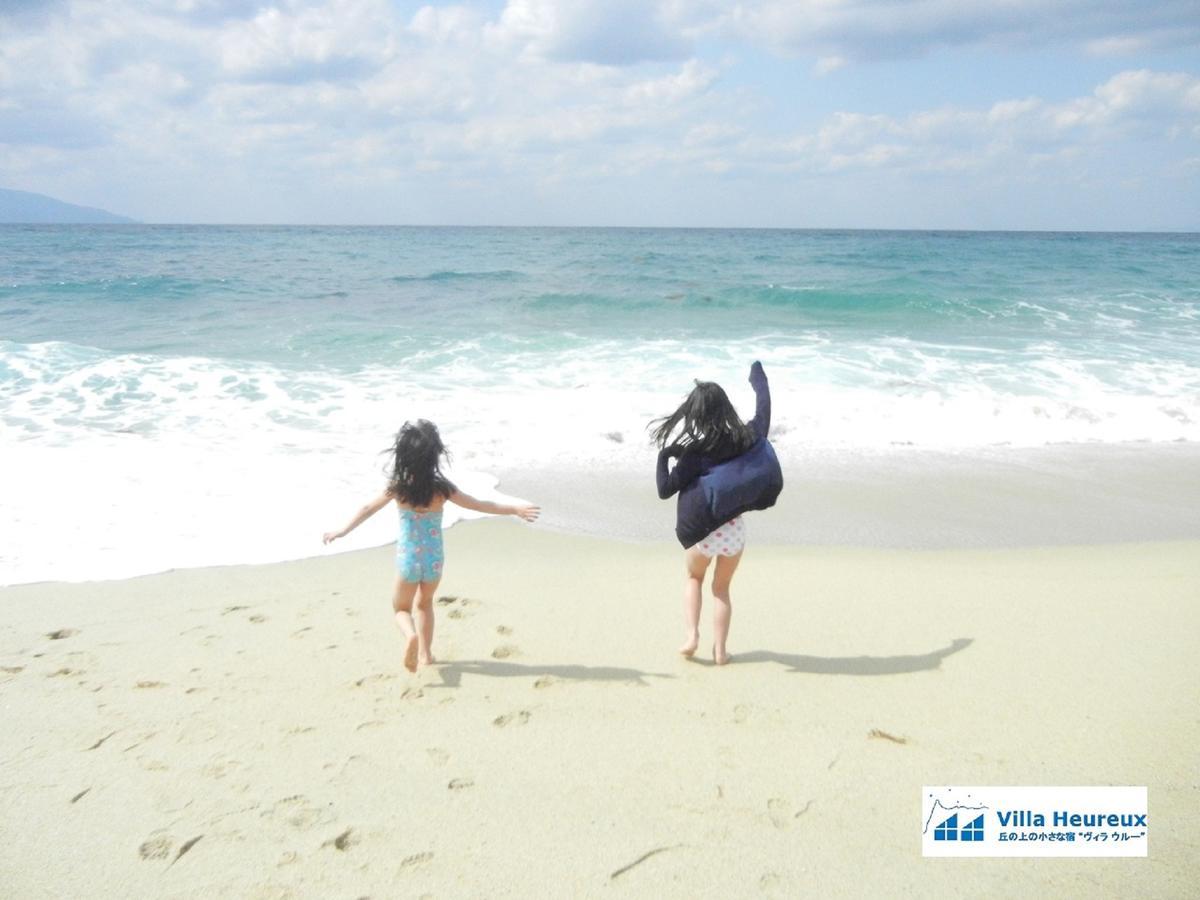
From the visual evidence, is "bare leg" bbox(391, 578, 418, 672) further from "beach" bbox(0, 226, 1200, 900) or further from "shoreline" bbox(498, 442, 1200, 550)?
"shoreline" bbox(498, 442, 1200, 550)

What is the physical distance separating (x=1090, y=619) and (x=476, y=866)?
3.33 metres

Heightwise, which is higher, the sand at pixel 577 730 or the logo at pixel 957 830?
the logo at pixel 957 830

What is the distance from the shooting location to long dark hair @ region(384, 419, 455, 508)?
3740 millimetres

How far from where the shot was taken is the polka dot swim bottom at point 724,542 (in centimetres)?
389

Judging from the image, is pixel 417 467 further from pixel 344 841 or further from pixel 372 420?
pixel 372 420

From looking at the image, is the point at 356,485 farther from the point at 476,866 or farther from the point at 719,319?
the point at 719,319

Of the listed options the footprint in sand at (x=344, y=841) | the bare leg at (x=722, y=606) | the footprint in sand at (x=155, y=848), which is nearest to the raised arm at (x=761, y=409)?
the bare leg at (x=722, y=606)

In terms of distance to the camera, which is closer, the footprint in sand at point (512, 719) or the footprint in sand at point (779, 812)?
the footprint in sand at point (779, 812)

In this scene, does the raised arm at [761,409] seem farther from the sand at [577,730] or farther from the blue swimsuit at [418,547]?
the blue swimsuit at [418,547]

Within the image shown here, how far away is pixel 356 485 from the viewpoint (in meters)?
7.02

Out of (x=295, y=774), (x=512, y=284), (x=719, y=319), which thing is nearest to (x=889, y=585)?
(x=295, y=774)

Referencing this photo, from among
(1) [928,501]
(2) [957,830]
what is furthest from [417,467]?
(1) [928,501]

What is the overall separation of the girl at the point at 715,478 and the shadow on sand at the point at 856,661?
21 centimetres

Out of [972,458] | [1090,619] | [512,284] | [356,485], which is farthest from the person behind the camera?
[512,284]
